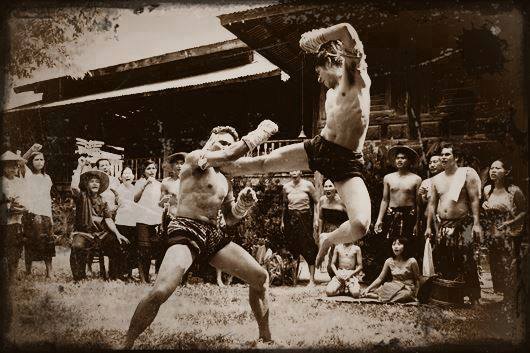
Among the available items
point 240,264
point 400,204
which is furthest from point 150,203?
point 400,204

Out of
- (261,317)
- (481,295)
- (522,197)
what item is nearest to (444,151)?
(522,197)

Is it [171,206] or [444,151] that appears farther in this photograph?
[171,206]

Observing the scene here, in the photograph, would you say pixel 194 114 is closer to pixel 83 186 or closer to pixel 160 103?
pixel 160 103

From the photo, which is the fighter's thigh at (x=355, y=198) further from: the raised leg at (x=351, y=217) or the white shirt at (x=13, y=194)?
the white shirt at (x=13, y=194)

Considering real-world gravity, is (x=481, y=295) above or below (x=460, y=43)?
below

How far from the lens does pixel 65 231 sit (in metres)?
5.25

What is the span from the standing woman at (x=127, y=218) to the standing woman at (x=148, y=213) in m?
0.05

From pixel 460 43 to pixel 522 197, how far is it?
4.79 ft

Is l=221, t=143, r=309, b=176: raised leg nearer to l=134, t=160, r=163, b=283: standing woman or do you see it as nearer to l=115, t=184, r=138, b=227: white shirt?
l=134, t=160, r=163, b=283: standing woman

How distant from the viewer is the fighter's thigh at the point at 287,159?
4.44 meters

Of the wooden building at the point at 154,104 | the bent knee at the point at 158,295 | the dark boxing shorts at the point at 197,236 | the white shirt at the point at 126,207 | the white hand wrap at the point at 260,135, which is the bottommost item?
the bent knee at the point at 158,295

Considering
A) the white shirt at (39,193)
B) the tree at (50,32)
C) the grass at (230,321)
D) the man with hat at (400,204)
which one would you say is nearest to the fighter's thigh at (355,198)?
the man with hat at (400,204)

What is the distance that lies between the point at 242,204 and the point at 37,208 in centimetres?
207

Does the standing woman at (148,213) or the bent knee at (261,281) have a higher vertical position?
the standing woman at (148,213)
